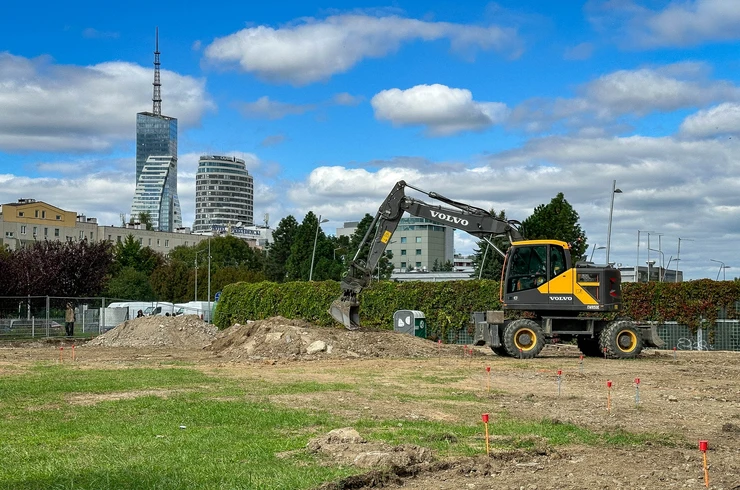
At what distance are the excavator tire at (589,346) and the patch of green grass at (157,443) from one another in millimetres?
17207

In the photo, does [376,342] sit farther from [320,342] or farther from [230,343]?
[230,343]

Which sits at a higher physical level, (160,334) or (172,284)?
(172,284)

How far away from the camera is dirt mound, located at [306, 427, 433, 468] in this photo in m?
10.2

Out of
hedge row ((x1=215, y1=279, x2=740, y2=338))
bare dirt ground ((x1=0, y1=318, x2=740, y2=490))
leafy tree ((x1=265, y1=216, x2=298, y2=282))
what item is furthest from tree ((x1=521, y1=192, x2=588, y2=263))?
leafy tree ((x1=265, y1=216, x2=298, y2=282))

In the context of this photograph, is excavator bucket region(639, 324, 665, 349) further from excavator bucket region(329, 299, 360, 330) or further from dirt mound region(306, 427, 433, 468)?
dirt mound region(306, 427, 433, 468)

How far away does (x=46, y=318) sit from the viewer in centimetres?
4741

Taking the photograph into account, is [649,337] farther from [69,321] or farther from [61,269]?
[61,269]

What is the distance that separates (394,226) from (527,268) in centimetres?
617

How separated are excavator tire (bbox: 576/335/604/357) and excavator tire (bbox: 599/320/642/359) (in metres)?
0.88

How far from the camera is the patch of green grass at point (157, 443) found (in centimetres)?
951

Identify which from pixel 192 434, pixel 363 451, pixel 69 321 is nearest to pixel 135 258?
pixel 69 321

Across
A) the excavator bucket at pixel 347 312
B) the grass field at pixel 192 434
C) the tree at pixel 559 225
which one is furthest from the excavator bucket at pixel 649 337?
the tree at pixel 559 225

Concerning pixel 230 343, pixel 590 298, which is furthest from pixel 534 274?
pixel 230 343

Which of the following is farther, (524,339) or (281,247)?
(281,247)
